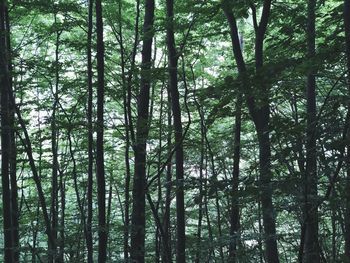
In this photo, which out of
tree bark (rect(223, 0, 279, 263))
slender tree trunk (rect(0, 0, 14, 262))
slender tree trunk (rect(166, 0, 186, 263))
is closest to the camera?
tree bark (rect(223, 0, 279, 263))

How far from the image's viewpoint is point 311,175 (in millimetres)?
2609

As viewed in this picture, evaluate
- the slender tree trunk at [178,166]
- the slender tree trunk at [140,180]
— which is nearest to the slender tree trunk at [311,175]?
the slender tree trunk at [178,166]

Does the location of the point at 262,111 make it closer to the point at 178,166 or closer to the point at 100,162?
the point at 178,166

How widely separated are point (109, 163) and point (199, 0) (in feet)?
23.8

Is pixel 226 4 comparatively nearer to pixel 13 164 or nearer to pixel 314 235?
pixel 314 235

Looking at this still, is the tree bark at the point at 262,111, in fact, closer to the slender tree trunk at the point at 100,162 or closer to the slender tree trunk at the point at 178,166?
the slender tree trunk at the point at 178,166

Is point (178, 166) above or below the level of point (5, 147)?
below

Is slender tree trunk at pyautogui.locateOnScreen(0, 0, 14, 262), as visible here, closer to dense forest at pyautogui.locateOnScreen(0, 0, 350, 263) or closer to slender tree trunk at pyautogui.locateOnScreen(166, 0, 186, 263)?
dense forest at pyautogui.locateOnScreen(0, 0, 350, 263)

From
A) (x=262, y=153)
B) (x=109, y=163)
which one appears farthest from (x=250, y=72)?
(x=109, y=163)

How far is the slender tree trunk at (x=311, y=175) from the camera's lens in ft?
8.29

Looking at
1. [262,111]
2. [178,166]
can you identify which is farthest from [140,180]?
[262,111]

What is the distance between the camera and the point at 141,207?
17.9 feet

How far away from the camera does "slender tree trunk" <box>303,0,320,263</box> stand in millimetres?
2527

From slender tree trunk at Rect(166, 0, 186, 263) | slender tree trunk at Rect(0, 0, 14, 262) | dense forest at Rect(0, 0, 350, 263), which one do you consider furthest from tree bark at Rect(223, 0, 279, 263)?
slender tree trunk at Rect(0, 0, 14, 262)
